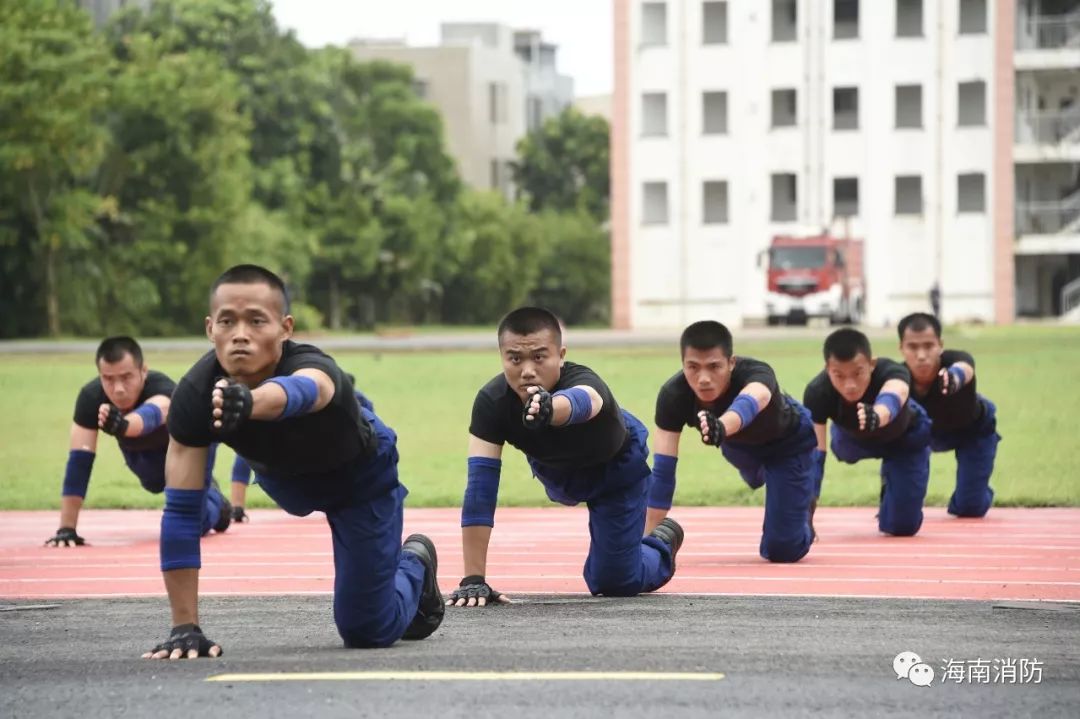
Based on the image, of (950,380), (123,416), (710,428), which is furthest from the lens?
(950,380)

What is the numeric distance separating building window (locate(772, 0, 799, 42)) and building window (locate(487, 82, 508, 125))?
27531 mm

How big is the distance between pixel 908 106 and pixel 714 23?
7599 mm

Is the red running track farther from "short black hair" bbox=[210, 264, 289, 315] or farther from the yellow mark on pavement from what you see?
"short black hair" bbox=[210, 264, 289, 315]

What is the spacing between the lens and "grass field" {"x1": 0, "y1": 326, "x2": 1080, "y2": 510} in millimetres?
19250

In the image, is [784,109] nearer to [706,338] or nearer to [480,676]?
[706,338]

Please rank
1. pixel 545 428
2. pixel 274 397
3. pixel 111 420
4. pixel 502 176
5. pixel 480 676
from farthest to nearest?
pixel 502 176 < pixel 111 420 < pixel 545 428 < pixel 480 676 < pixel 274 397

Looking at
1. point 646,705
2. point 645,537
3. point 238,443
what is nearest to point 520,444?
point 645,537

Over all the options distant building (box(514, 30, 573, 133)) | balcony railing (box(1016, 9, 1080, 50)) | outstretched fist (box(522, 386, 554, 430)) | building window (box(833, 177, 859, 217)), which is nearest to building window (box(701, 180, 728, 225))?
building window (box(833, 177, 859, 217))

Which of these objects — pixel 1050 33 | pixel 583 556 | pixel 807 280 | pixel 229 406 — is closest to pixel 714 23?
pixel 1050 33

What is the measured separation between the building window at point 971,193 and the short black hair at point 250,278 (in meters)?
64.4

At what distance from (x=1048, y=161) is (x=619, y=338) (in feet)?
78.2

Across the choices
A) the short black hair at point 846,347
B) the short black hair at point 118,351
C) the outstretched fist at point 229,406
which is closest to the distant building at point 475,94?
the short black hair at point 118,351

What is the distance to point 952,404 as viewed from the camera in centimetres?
1538

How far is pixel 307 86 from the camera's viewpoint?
70.7 metres
